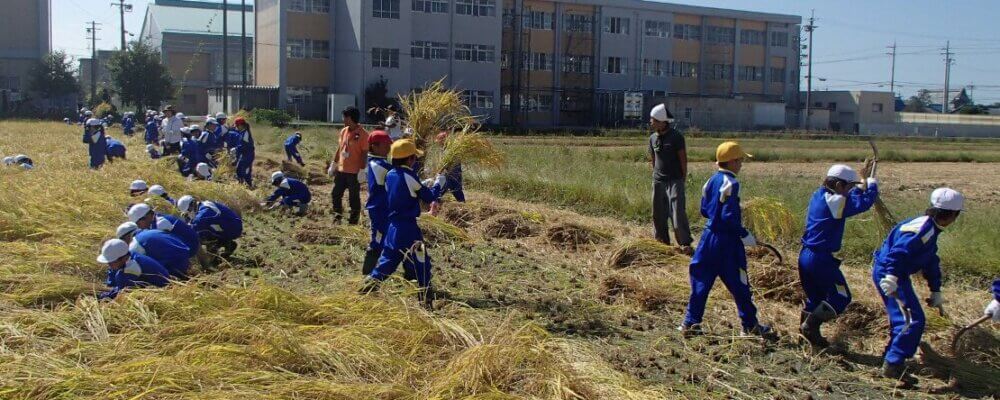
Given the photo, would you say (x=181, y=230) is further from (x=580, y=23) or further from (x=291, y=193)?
(x=580, y=23)

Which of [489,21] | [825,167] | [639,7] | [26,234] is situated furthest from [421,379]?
[639,7]

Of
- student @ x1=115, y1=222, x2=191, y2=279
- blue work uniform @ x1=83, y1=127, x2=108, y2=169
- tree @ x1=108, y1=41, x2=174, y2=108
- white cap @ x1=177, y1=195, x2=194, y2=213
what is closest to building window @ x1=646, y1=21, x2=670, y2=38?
tree @ x1=108, y1=41, x2=174, y2=108

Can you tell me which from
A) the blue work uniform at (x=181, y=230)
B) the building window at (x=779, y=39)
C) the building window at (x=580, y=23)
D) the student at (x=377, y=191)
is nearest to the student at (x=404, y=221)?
the student at (x=377, y=191)

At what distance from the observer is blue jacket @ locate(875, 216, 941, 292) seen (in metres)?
5.61

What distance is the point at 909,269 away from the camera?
18.6 feet

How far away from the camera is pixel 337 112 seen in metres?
52.5

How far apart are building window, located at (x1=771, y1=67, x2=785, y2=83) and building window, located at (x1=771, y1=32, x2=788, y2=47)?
199cm

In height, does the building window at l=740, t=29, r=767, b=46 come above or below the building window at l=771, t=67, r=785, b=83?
above

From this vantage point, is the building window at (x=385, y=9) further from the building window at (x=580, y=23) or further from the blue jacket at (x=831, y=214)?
the blue jacket at (x=831, y=214)

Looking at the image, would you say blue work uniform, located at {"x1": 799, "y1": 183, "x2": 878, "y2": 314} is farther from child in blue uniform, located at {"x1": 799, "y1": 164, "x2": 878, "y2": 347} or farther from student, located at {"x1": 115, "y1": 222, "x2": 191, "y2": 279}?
student, located at {"x1": 115, "y1": 222, "x2": 191, "y2": 279}

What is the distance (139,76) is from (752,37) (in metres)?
46.6

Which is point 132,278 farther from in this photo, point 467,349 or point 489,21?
point 489,21

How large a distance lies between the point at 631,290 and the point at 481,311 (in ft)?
4.88

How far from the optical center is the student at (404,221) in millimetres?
7160
